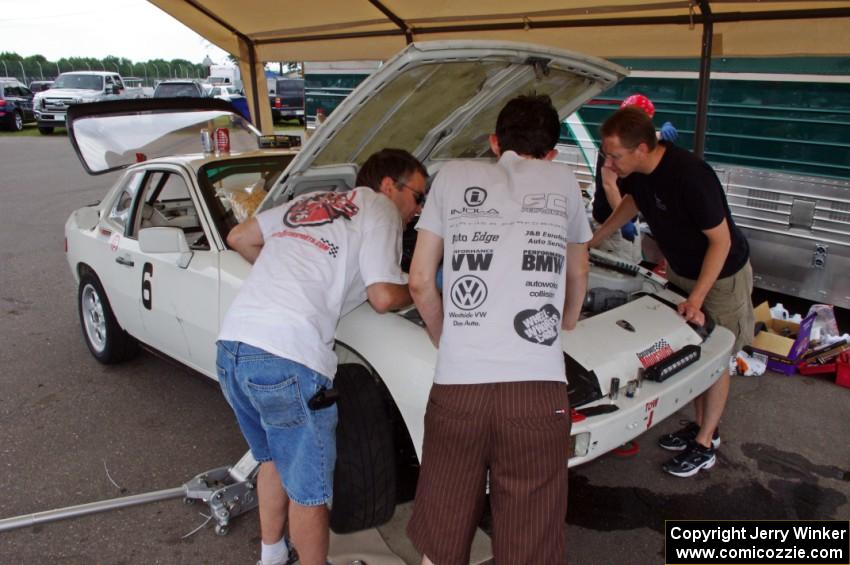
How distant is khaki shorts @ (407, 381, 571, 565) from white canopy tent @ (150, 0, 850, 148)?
317 centimetres

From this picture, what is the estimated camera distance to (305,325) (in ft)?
6.74

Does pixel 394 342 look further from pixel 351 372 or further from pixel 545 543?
pixel 545 543

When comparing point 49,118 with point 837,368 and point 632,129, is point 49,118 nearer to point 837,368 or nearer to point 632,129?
point 632,129

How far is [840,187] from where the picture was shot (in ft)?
15.5

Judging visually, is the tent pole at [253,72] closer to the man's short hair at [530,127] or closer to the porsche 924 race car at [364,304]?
the porsche 924 race car at [364,304]

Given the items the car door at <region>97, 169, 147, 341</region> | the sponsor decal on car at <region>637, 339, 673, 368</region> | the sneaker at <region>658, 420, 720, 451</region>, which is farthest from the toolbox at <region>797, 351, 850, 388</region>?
the car door at <region>97, 169, 147, 341</region>

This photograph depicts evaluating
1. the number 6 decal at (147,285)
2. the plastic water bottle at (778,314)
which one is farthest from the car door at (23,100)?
the plastic water bottle at (778,314)

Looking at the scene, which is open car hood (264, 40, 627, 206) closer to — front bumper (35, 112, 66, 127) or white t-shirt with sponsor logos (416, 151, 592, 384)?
white t-shirt with sponsor logos (416, 151, 592, 384)

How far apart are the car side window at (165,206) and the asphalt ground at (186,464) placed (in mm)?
970

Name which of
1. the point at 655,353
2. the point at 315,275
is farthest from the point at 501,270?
the point at 655,353

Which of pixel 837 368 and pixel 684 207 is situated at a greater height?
pixel 684 207

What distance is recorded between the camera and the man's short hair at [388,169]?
7.88 ft

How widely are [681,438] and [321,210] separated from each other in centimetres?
236

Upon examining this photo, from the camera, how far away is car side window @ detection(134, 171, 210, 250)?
3.90 metres
